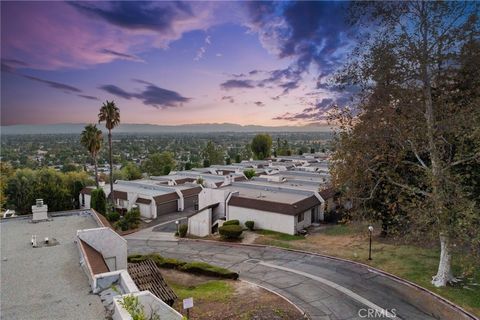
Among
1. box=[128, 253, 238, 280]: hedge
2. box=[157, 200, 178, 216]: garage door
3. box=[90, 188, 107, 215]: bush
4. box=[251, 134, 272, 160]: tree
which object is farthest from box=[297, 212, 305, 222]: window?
box=[251, 134, 272, 160]: tree

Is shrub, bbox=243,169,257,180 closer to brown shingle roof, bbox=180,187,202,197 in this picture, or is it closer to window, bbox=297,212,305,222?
brown shingle roof, bbox=180,187,202,197

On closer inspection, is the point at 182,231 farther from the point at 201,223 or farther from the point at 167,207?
the point at 167,207

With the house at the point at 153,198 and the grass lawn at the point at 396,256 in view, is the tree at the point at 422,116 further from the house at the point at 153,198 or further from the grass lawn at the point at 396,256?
the house at the point at 153,198

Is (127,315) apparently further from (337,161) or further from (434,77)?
(434,77)

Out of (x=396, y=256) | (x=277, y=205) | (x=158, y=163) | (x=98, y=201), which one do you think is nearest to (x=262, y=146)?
(x=158, y=163)

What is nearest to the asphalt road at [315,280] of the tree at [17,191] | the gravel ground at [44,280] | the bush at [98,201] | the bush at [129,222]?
the bush at [129,222]

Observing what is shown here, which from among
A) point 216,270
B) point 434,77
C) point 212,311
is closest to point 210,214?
point 216,270

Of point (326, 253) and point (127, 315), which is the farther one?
point (326, 253)

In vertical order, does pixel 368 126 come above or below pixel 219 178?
above
